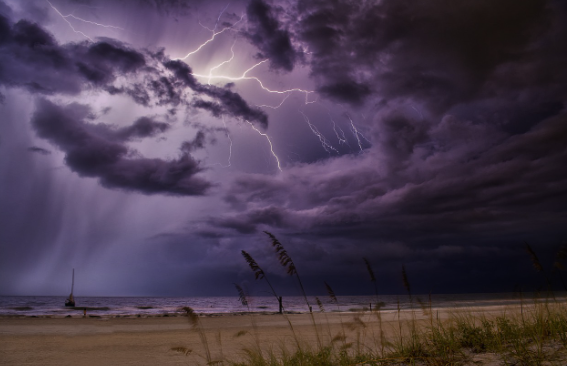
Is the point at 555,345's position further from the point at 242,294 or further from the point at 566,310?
the point at 242,294

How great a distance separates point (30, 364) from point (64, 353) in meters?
2.08

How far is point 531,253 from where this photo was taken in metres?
5.33

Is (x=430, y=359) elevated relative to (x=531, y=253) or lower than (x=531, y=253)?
lower

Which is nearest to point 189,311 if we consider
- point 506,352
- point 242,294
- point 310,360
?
point 242,294

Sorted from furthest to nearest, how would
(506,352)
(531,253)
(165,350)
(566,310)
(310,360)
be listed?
(165,350) → (566,310) → (531,253) → (310,360) → (506,352)

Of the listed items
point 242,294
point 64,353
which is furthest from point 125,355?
point 242,294

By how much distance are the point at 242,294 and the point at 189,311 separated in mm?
1136

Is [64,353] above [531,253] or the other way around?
the other way around

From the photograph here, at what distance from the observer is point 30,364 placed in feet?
29.1

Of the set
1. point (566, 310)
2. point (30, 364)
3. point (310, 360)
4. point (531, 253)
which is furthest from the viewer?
point (30, 364)

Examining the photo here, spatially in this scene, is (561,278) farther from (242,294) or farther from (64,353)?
(64,353)

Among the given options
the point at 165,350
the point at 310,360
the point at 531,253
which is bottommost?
the point at 165,350

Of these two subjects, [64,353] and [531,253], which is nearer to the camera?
[531,253]

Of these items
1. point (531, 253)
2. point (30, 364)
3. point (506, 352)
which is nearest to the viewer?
point (506, 352)
